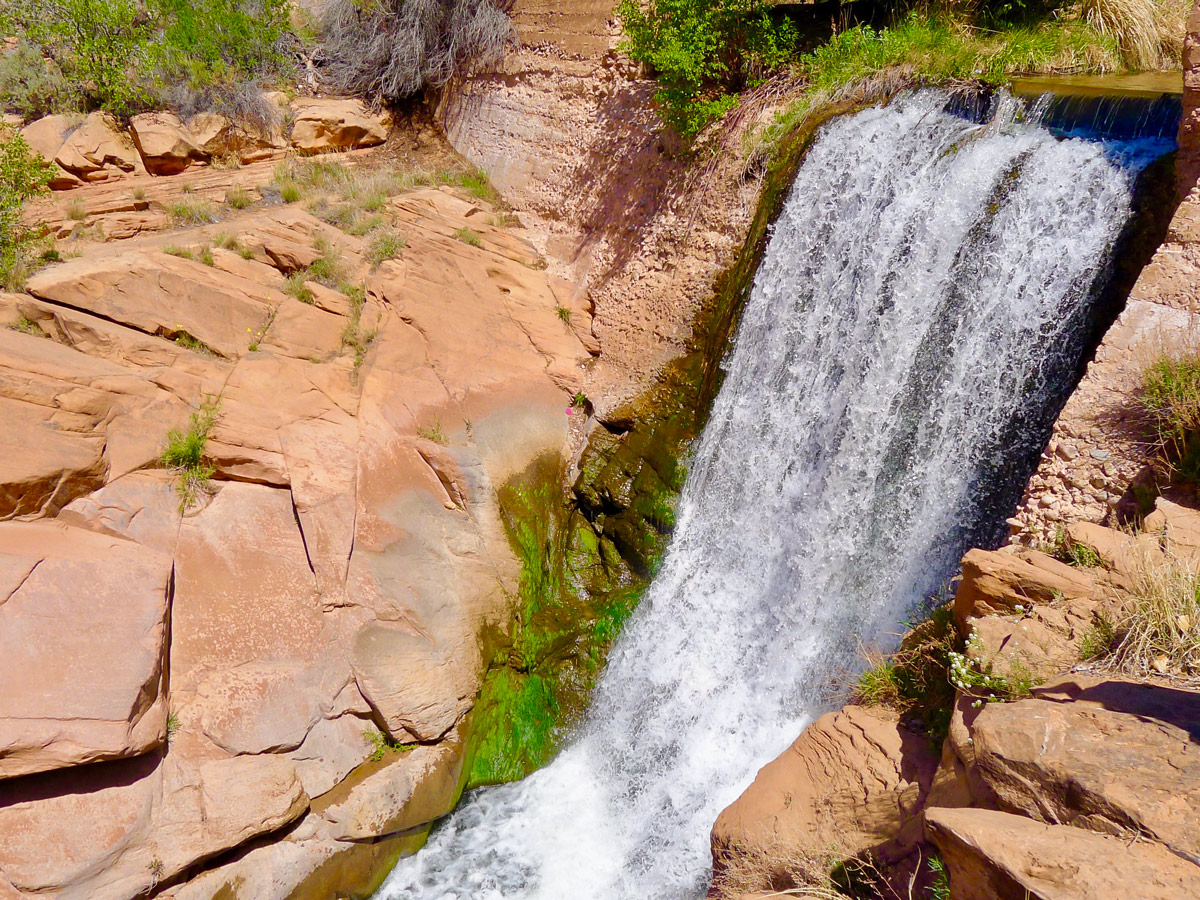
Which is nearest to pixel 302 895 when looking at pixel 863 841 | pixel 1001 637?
pixel 863 841

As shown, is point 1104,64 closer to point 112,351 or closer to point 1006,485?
point 1006,485

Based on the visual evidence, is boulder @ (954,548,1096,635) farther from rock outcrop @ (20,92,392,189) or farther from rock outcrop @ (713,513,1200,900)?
rock outcrop @ (20,92,392,189)

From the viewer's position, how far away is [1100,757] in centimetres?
282

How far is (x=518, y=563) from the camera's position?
23.2 feet

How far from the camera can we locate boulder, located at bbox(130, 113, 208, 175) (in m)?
8.98

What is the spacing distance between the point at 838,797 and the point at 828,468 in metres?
2.77

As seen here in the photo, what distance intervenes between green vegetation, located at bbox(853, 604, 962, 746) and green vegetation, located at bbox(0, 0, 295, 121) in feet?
32.5

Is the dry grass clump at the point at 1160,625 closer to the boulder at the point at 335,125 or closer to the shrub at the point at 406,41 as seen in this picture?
the shrub at the point at 406,41

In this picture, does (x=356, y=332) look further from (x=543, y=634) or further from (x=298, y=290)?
(x=543, y=634)

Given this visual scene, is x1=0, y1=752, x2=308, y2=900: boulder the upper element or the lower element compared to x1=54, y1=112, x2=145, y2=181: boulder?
lower

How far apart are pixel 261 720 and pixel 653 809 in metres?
2.96

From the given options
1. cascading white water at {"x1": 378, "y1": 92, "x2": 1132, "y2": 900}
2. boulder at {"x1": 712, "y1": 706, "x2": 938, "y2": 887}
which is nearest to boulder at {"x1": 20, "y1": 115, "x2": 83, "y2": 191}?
cascading white water at {"x1": 378, "y1": 92, "x2": 1132, "y2": 900}

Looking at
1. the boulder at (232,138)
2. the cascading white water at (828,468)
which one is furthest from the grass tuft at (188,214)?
the cascading white water at (828,468)

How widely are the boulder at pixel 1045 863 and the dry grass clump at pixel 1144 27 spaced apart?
759 centimetres
